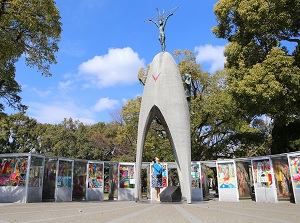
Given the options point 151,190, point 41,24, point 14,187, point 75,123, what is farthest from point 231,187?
point 75,123

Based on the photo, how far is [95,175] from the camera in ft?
52.2

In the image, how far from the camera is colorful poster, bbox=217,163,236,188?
48.2 feet

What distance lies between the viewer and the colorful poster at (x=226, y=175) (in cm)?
1468

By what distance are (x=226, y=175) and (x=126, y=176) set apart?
19.9 ft

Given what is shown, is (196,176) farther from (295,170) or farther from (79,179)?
(79,179)

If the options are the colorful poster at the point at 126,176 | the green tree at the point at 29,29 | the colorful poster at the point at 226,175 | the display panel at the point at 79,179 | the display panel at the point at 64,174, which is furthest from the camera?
the colorful poster at the point at 126,176

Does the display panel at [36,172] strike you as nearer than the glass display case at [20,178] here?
No

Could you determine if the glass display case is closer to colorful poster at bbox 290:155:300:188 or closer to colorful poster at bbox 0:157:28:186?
colorful poster at bbox 0:157:28:186

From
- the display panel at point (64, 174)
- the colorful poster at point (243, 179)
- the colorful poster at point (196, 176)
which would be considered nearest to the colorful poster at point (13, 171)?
the display panel at point (64, 174)

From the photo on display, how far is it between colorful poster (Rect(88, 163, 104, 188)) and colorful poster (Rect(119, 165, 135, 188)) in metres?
1.24

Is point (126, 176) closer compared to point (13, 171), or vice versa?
point (13, 171)

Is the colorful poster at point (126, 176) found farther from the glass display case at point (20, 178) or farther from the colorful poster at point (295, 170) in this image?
the colorful poster at point (295, 170)

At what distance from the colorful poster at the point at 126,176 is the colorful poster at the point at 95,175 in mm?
1237

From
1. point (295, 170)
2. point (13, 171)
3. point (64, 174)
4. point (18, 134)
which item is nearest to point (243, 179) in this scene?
point (295, 170)
